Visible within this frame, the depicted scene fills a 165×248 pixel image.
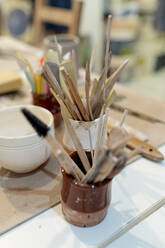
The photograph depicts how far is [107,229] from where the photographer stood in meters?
0.40

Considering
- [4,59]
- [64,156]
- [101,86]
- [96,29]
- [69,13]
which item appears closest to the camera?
[64,156]

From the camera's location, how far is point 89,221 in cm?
39

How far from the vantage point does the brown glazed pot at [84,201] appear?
0.37 m

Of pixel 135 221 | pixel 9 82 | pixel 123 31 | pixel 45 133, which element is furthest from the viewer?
pixel 123 31

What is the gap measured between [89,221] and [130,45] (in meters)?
2.34

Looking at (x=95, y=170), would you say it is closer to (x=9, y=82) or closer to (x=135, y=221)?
(x=135, y=221)

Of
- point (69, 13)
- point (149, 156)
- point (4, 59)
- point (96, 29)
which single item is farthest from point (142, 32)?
point (149, 156)

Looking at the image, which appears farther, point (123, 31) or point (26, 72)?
point (123, 31)

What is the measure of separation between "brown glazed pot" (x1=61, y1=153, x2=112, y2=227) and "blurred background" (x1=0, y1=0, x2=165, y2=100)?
175cm

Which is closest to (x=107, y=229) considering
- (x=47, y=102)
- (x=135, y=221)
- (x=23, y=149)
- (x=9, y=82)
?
(x=135, y=221)

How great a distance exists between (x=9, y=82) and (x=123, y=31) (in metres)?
1.80

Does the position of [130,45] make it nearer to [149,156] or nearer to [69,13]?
[69,13]

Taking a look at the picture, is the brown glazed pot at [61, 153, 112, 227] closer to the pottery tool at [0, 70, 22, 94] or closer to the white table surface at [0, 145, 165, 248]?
the white table surface at [0, 145, 165, 248]

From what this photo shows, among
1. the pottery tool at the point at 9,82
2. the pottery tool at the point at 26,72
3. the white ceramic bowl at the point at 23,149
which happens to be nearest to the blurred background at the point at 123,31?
the pottery tool at the point at 9,82
